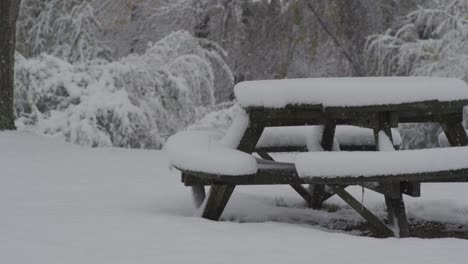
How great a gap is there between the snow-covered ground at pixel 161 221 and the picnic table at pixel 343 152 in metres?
0.31

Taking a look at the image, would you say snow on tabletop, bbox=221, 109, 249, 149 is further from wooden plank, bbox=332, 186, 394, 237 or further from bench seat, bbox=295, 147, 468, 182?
wooden plank, bbox=332, 186, 394, 237

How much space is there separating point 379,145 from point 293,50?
9.80m

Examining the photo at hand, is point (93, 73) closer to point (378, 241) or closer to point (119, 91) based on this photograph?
point (119, 91)

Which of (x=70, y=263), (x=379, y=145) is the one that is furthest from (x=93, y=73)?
(x=70, y=263)

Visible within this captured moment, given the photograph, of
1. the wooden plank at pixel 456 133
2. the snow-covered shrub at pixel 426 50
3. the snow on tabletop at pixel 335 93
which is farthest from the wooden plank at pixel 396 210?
the snow-covered shrub at pixel 426 50

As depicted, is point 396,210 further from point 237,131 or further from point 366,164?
point 237,131

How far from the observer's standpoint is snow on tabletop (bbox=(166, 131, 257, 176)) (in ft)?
13.3

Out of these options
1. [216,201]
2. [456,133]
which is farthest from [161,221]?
[456,133]

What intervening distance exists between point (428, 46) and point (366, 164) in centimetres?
821

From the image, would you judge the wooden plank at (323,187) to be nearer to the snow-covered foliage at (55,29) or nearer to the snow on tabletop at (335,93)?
the snow on tabletop at (335,93)

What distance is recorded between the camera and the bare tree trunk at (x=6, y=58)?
777 cm

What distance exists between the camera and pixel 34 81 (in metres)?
9.27

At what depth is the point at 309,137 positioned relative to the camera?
5305 millimetres

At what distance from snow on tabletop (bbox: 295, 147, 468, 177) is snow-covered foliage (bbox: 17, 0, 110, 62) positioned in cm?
860
